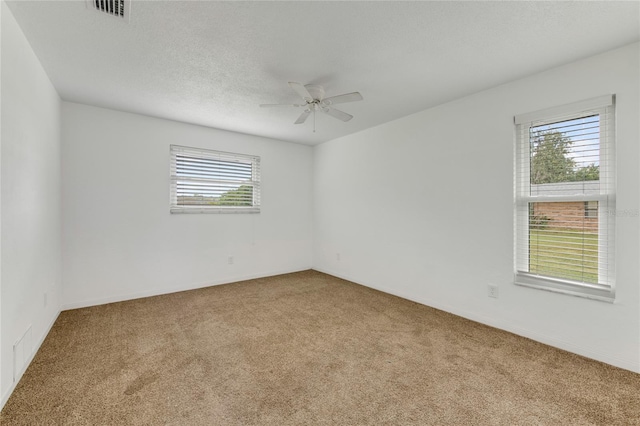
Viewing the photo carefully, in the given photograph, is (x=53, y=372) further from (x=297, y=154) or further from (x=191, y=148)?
(x=297, y=154)

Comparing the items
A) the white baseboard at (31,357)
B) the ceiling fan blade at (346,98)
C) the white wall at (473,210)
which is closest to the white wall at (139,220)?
the white baseboard at (31,357)

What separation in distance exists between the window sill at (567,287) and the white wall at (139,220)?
3.71 m

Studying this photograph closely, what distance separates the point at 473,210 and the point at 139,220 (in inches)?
165

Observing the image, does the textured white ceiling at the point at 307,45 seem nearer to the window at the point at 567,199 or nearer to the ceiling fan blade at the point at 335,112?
the ceiling fan blade at the point at 335,112

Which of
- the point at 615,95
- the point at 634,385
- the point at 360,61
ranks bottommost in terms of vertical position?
the point at 634,385

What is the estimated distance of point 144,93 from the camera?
3.04m

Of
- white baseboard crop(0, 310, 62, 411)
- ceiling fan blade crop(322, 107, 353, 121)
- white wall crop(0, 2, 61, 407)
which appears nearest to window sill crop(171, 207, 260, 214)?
white wall crop(0, 2, 61, 407)

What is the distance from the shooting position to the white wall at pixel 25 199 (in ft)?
5.88

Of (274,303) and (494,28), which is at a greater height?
(494,28)

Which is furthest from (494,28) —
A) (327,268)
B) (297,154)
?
(327,268)

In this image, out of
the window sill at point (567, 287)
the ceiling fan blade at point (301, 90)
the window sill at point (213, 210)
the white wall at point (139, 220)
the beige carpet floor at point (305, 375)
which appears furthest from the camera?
the window sill at point (213, 210)

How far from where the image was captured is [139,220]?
12.3 feet

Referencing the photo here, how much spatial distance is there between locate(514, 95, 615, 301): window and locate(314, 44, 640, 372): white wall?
0.28 feet

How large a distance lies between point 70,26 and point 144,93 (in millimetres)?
1093
